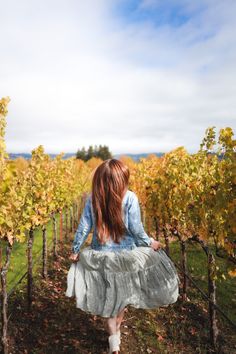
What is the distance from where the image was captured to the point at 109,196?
13.0 feet

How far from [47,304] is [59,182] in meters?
4.72

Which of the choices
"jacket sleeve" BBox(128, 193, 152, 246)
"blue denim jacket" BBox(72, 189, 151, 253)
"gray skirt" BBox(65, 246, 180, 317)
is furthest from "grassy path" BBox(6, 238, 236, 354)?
"jacket sleeve" BBox(128, 193, 152, 246)

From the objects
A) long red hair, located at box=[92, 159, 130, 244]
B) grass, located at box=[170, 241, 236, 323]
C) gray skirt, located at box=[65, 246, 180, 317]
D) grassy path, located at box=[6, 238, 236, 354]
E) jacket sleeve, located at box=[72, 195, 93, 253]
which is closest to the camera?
long red hair, located at box=[92, 159, 130, 244]

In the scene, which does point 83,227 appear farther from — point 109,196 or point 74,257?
point 109,196

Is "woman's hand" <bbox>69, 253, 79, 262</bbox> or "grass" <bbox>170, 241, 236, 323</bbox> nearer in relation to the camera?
"woman's hand" <bbox>69, 253, 79, 262</bbox>

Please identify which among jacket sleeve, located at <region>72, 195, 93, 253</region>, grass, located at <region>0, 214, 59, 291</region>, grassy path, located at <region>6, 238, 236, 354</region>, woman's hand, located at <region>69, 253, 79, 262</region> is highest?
jacket sleeve, located at <region>72, 195, 93, 253</region>

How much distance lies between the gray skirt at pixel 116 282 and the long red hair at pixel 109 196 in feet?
0.95

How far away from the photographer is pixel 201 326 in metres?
6.49

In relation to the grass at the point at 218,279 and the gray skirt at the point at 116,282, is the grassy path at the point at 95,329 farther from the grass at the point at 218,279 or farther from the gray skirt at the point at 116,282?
the gray skirt at the point at 116,282

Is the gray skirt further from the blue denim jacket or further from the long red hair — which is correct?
the long red hair

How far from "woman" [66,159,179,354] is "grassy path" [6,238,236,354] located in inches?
53.0

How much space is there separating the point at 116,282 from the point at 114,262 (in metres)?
0.25

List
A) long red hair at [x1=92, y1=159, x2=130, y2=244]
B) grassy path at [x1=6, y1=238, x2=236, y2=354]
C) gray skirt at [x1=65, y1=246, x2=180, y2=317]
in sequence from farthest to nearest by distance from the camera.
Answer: grassy path at [x1=6, y1=238, x2=236, y2=354], gray skirt at [x1=65, y1=246, x2=180, y2=317], long red hair at [x1=92, y1=159, x2=130, y2=244]

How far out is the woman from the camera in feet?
13.0
